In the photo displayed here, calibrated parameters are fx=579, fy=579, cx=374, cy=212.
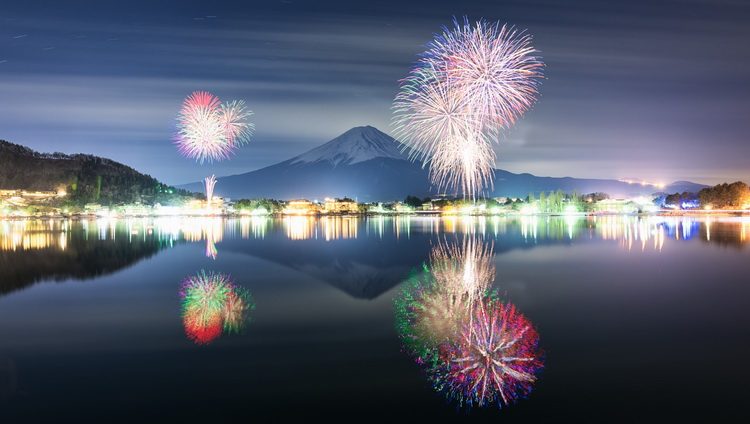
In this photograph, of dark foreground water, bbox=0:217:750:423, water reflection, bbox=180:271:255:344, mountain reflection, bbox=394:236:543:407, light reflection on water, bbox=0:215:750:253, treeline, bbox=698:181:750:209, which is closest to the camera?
dark foreground water, bbox=0:217:750:423

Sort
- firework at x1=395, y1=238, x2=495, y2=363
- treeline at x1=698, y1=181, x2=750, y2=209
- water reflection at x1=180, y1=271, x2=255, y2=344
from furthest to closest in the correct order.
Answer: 1. treeline at x1=698, y1=181, x2=750, y2=209
2. water reflection at x1=180, y1=271, x2=255, y2=344
3. firework at x1=395, y1=238, x2=495, y2=363

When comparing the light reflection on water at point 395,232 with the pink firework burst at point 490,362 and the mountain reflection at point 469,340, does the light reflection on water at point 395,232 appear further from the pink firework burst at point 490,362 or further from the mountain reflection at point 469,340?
the pink firework burst at point 490,362

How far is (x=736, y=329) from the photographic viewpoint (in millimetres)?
14664

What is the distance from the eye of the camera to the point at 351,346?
13.3m

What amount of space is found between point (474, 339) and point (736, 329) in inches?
280

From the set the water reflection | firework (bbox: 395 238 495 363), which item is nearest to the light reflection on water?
the water reflection

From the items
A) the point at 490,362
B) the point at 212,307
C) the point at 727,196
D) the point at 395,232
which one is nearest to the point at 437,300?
the point at 212,307

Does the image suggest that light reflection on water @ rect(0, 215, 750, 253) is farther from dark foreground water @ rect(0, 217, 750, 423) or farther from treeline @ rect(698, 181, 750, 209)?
treeline @ rect(698, 181, 750, 209)

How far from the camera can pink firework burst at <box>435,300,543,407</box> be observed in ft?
32.0

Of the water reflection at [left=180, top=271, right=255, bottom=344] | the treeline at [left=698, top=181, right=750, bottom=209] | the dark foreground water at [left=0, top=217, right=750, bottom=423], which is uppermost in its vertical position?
the treeline at [left=698, top=181, right=750, bottom=209]

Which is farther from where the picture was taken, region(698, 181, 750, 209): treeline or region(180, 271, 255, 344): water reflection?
region(698, 181, 750, 209): treeline

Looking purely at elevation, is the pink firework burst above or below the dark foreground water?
above

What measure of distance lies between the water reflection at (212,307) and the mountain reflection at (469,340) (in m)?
4.64

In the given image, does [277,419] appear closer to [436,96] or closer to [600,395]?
[600,395]
